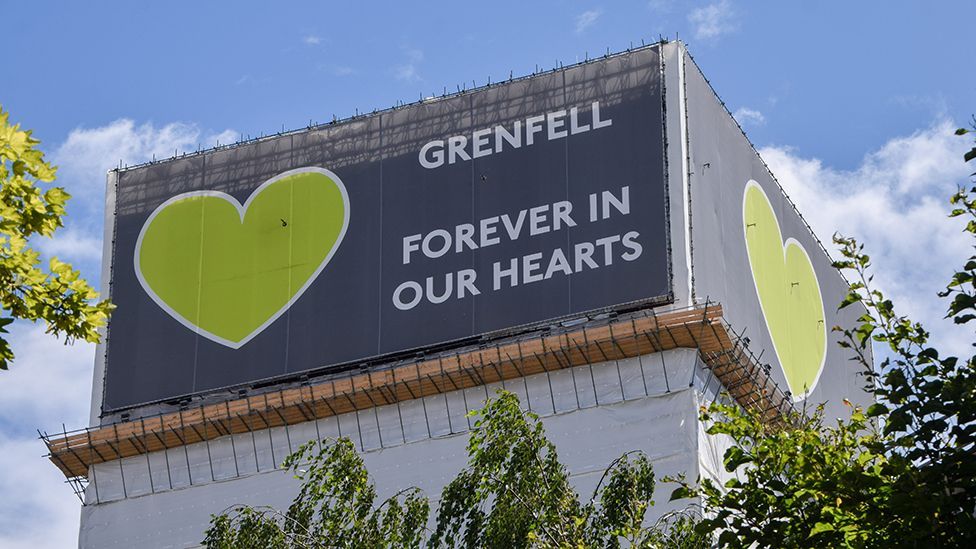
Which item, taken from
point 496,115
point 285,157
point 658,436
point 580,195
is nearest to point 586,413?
point 658,436

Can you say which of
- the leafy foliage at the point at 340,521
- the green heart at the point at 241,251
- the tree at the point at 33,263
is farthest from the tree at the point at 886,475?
the green heart at the point at 241,251

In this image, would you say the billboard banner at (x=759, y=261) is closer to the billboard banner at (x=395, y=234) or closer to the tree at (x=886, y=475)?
the billboard banner at (x=395, y=234)

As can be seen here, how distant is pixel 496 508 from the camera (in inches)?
1118

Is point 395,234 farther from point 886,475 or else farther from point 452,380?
point 886,475

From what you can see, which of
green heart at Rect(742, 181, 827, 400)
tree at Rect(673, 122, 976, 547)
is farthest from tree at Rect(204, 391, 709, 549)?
green heart at Rect(742, 181, 827, 400)

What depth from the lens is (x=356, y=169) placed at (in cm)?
6106

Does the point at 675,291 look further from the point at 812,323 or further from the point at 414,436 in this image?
the point at 812,323

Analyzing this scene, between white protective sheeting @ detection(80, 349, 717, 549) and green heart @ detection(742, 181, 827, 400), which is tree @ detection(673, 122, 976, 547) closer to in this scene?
white protective sheeting @ detection(80, 349, 717, 549)

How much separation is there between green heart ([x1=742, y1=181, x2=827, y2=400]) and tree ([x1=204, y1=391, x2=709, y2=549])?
29.2 metres

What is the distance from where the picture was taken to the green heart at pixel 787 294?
203ft

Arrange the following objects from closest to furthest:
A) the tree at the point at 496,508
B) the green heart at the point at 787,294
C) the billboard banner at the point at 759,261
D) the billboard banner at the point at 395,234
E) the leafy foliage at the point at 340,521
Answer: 1. the tree at the point at 496,508
2. the leafy foliage at the point at 340,521
3. the billboard banner at the point at 395,234
4. the billboard banner at the point at 759,261
5. the green heart at the point at 787,294

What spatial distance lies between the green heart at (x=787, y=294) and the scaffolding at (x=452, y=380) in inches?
124

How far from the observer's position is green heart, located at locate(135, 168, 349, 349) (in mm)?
60438

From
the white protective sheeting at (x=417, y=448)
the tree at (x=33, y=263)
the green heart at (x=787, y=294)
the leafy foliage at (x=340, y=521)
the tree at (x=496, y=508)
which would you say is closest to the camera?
the tree at (x=33, y=263)
